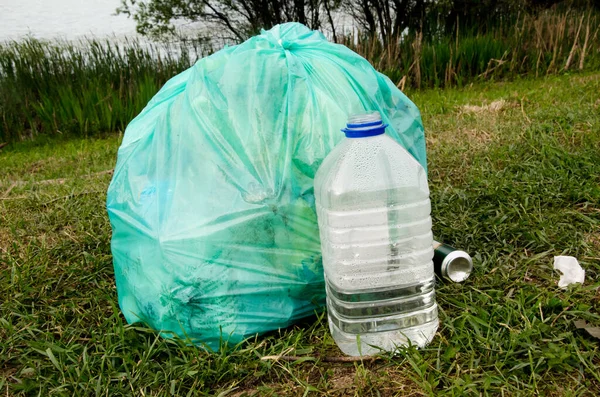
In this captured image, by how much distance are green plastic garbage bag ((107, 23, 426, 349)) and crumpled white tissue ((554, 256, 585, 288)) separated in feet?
2.36

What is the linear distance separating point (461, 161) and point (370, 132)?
5.24 feet

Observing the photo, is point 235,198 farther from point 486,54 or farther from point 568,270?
point 486,54

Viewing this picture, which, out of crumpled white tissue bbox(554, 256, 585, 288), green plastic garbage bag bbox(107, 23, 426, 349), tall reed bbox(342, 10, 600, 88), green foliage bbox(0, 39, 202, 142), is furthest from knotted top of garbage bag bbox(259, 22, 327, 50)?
tall reed bbox(342, 10, 600, 88)

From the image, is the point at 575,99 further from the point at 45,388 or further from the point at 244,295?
the point at 45,388

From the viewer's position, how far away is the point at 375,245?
1.53 metres

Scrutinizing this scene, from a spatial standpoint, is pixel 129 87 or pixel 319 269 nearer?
pixel 319 269

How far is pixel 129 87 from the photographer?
5.95m

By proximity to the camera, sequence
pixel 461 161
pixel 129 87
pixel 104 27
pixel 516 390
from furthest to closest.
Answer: pixel 104 27
pixel 129 87
pixel 461 161
pixel 516 390

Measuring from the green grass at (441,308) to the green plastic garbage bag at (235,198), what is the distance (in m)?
Answer: 0.12

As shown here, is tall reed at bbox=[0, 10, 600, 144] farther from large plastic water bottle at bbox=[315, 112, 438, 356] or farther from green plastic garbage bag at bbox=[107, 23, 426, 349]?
large plastic water bottle at bbox=[315, 112, 438, 356]

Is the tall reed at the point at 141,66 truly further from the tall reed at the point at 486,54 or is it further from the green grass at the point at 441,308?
the green grass at the point at 441,308

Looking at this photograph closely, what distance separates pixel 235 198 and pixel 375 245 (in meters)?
0.42

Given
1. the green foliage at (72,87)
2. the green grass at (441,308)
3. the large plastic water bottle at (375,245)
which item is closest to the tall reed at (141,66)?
the green foliage at (72,87)

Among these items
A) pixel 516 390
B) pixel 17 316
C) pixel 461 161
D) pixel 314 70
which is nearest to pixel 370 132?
pixel 314 70
